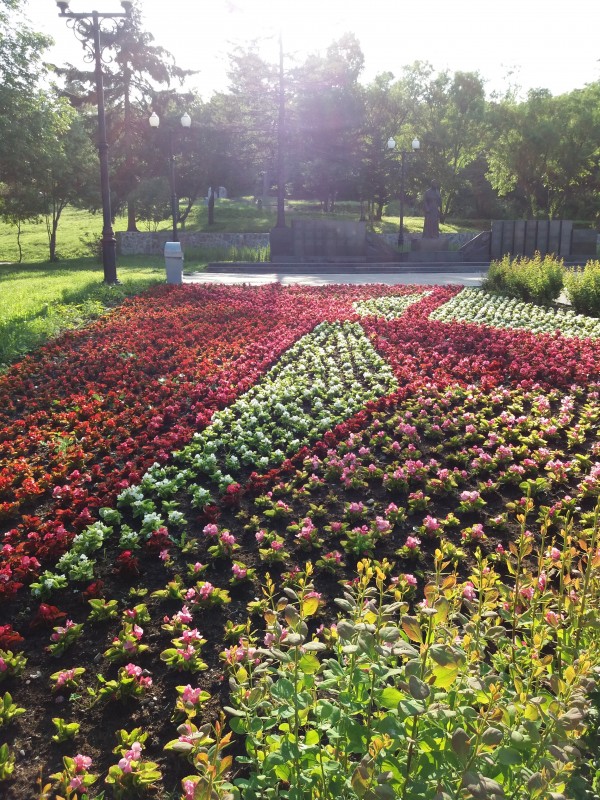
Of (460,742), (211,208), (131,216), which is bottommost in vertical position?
(460,742)

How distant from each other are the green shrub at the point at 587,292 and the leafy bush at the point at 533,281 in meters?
0.96

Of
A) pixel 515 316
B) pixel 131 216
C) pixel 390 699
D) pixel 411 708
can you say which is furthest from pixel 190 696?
pixel 131 216

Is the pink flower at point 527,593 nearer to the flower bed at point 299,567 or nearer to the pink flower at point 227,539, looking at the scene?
the flower bed at point 299,567

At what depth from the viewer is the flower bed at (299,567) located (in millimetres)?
1591

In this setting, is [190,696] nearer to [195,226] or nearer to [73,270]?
[73,270]

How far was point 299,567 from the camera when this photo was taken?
3.69m

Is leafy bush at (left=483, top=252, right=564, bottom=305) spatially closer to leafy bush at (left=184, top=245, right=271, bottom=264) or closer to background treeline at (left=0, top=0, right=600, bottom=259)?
leafy bush at (left=184, top=245, right=271, bottom=264)

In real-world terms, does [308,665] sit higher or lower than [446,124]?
lower

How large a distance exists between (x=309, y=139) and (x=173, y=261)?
27.5 m

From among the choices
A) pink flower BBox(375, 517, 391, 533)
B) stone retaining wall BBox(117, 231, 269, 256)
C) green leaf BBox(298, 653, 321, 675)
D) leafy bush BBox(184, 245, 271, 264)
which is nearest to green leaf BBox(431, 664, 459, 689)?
→ green leaf BBox(298, 653, 321, 675)

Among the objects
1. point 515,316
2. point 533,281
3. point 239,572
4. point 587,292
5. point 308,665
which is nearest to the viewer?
point 308,665

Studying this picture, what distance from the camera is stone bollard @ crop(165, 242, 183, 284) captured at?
16000mm

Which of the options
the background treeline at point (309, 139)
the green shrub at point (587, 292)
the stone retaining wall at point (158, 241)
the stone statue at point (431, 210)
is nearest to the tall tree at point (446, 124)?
the background treeline at point (309, 139)

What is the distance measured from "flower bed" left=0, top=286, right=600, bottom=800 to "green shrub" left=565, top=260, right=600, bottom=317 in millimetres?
3138
